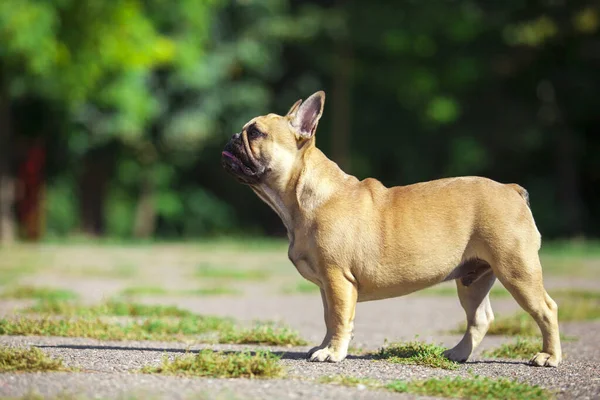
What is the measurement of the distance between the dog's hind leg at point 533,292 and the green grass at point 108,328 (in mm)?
3327

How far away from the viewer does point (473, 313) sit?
7.98 meters

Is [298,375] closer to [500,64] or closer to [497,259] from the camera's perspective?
[497,259]

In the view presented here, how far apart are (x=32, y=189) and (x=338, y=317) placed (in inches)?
1187

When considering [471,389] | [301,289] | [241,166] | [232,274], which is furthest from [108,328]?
[232,274]

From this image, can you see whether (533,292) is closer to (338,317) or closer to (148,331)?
(338,317)

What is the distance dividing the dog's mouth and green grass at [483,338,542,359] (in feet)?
8.75

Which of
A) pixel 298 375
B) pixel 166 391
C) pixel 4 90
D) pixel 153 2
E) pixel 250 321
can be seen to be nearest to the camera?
pixel 166 391

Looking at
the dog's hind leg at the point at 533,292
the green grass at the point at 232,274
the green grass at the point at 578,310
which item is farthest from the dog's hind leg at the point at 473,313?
the green grass at the point at 232,274

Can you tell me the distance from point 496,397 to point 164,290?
973cm

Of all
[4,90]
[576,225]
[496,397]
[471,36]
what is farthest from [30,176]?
[496,397]

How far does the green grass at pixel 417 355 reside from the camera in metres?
7.48

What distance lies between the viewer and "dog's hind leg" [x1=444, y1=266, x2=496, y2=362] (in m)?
7.89

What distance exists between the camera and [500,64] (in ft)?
123

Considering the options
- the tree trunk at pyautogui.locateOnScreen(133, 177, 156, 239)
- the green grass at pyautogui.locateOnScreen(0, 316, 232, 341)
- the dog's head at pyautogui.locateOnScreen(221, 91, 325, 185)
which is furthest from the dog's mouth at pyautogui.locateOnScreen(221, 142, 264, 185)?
the tree trunk at pyautogui.locateOnScreen(133, 177, 156, 239)
